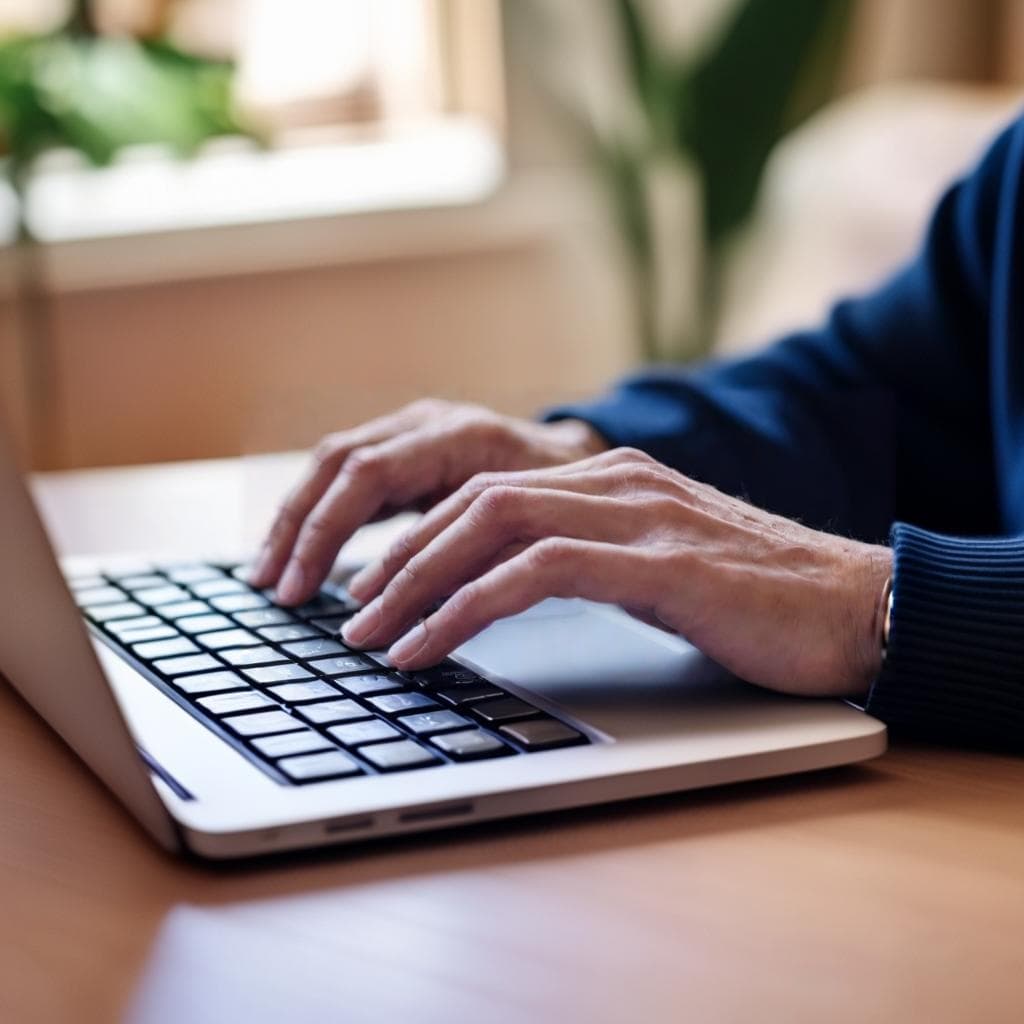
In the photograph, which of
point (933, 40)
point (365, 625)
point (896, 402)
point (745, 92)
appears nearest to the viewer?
point (365, 625)

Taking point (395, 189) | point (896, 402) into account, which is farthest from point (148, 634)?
point (395, 189)

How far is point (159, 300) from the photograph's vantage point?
269cm

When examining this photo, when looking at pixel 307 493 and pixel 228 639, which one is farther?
pixel 307 493

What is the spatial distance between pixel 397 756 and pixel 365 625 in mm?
142

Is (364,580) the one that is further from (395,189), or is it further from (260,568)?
(395,189)

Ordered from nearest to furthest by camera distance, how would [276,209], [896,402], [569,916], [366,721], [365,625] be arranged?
[569,916]
[366,721]
[365,625]
[896,402]
[276,209]

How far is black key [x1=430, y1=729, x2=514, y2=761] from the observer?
0.52 metres

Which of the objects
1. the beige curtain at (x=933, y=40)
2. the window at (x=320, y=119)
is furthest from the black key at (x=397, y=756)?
the beige curtain at (x=933, y=40)

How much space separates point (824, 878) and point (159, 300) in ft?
7.82

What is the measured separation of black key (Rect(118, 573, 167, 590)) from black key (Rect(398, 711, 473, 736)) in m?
0.31

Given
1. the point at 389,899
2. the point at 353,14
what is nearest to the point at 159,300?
the point at 353,14

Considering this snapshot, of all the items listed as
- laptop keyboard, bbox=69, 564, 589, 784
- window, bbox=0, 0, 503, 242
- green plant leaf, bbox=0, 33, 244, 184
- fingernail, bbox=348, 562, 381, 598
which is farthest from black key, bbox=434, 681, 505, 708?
window, bbox=0, 0, 503, 242

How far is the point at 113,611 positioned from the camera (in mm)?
770

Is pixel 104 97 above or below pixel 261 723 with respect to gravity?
above
